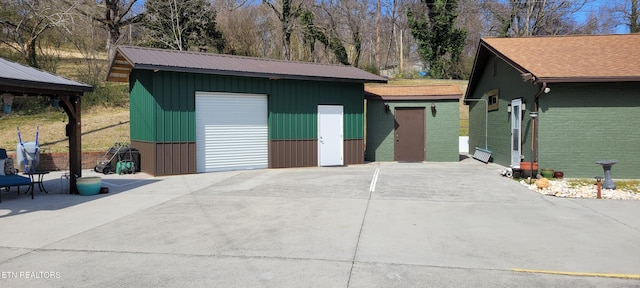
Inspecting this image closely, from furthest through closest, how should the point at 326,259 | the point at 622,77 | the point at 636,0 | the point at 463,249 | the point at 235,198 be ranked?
1. the point at 636,0
2. the point at 622,77
3. the point at 235,198
4. the point at 463,249
5. the point at 326,259

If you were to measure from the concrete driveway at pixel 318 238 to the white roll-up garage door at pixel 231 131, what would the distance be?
3449 millimetres

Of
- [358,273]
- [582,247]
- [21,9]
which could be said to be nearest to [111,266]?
[358,273]

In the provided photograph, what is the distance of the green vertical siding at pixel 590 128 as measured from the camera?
39.1ft

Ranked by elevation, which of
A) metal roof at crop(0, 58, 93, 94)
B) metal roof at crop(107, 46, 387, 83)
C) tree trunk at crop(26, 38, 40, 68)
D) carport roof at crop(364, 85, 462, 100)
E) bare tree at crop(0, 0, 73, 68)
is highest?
bare tree at crop(0, 0, 73, 68)

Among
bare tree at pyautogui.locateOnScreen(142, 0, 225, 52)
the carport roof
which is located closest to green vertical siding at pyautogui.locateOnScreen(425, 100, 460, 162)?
the carport roof

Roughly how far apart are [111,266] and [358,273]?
279cm

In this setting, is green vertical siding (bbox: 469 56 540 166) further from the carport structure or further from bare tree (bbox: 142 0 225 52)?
bare tree (bbox: 142 0 225 52)

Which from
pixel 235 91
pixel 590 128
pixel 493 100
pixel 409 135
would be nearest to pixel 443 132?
pixel 409 135

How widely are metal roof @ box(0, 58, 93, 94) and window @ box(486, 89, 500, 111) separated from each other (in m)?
13.2

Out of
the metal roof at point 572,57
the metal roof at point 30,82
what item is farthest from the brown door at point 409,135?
the metal roof at point 30,82

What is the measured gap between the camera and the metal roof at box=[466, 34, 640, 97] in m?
11.7

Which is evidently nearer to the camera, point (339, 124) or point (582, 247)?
point (582, 247)

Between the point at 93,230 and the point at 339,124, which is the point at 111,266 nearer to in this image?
the point at 93,230

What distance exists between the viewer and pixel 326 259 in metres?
5.08
